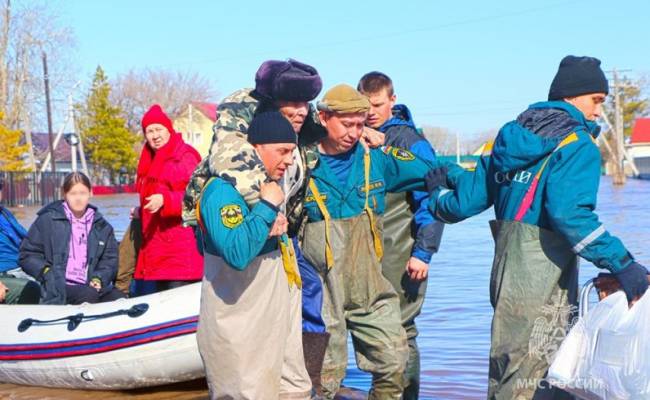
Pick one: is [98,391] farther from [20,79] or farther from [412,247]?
[20,79]

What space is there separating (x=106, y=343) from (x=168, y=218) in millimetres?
913

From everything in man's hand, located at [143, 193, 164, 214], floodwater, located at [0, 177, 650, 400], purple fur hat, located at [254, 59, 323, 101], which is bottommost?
floodwater, located at [0, 177, 650, 400]

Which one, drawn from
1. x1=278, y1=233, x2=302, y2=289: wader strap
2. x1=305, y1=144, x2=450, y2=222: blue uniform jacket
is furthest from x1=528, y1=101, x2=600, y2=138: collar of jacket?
x1=278, y1=233, x2=302, y2=289: wader strap

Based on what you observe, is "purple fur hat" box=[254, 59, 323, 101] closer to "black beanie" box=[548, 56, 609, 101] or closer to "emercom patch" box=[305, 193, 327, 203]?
"emercom patch" box=[305, 193, 327, 203]

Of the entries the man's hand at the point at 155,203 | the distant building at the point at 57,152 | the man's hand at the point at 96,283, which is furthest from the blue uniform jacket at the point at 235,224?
the distant building at the point at 57,152

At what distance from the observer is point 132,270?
7.72m

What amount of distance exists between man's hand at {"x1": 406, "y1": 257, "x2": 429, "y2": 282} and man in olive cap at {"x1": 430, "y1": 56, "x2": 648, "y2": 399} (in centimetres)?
114

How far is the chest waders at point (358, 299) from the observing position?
511 cm

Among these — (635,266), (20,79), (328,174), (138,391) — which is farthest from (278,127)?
(20,79)

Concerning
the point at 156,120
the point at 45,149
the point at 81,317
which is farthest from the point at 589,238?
the point at 45,149

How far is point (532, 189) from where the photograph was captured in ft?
13.9

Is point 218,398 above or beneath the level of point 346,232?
beneath

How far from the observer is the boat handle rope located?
6.59 meters

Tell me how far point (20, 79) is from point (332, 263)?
162ft
